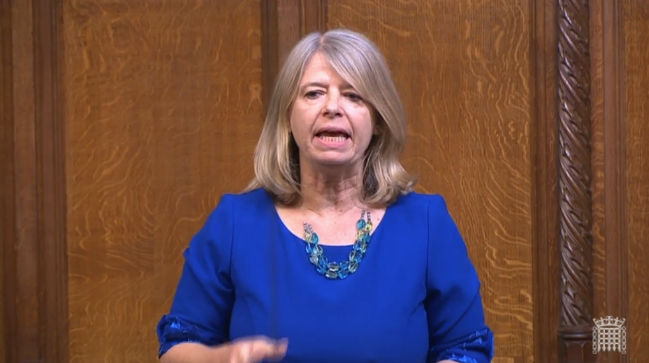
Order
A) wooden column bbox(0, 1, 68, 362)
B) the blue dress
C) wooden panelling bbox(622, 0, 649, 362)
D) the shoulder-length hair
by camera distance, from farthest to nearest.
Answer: wooden panelling bbox(622, 0, 649, 362)
wooden column bbox(0, 1, 68, 362)
the shoulder-length hair
the blue dress

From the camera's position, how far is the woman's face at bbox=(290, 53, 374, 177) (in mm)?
1870

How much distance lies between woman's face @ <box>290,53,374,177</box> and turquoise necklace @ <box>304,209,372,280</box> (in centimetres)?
12

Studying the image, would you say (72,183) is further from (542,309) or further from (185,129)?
(542,309)

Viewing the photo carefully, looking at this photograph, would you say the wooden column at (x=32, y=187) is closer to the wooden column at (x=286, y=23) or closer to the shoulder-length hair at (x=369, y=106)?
the wooden column at (x=286, y=23)

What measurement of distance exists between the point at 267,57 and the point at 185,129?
0.92 feet

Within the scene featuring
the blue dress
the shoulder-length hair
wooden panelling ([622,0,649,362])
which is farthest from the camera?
wooden panelling ([622,0,649,362])

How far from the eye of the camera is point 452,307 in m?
1.85

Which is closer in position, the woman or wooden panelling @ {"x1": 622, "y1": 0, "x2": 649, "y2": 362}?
the woman

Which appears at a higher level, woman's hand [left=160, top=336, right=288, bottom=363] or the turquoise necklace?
the turquoise necklace

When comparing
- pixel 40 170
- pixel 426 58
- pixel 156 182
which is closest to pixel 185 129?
pixel 156 182

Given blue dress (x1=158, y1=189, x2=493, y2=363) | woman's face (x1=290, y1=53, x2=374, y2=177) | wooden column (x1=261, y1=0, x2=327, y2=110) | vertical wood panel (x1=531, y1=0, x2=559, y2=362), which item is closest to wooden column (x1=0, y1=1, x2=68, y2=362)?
wooden column (x1=261, y1=0, x2=327, y2=110)

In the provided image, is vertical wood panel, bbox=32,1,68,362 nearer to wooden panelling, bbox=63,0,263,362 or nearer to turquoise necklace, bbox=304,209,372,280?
wooden panelling, bbox=63,0,263,362

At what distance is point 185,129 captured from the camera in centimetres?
283

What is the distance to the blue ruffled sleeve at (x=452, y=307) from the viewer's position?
1.84 meters
